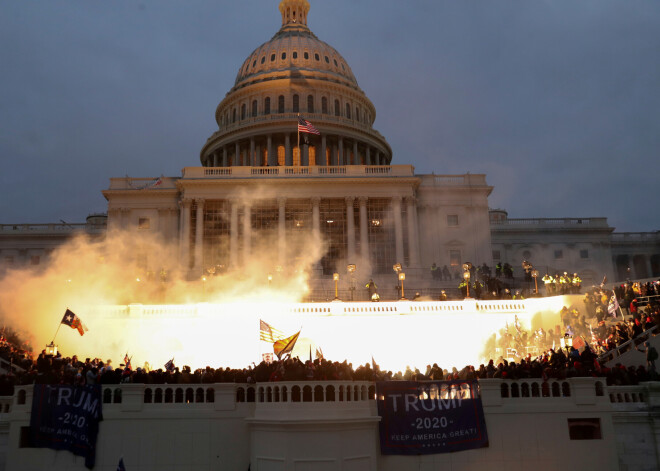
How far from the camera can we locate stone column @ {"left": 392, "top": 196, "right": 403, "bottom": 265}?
56.8 meters

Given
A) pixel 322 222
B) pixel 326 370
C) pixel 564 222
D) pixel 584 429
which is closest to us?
pixel 326 370

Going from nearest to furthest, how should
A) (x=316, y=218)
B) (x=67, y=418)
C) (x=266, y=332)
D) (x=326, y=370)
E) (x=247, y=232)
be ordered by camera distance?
(x=326, y=370), (x=67, y=418), (x=266, y=332), (x=247, y=232), (x=316, y=218)

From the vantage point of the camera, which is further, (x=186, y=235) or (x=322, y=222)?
(x=322, y=222)

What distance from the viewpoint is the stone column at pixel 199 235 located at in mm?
55688

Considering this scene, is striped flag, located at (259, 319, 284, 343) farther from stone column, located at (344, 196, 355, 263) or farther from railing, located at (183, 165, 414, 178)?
railing, located at (183, 165, 414, 178)

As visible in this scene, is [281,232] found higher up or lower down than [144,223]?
lower down

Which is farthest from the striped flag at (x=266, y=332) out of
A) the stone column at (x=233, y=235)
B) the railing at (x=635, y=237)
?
the railing at (x=635, y=237)

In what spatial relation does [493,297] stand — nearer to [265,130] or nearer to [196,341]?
[196,341]

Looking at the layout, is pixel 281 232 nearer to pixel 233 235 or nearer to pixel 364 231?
pixel 233 235

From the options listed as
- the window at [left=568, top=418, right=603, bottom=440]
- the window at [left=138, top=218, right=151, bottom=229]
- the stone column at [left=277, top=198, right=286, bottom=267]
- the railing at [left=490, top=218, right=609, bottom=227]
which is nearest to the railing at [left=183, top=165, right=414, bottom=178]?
the stone column at [left=277, top=198, right=286, bottom=267]

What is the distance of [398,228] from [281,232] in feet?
32.9

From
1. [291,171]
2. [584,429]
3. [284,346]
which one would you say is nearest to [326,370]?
[284,346]

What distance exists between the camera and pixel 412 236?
57.5 meters

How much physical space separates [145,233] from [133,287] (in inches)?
435
